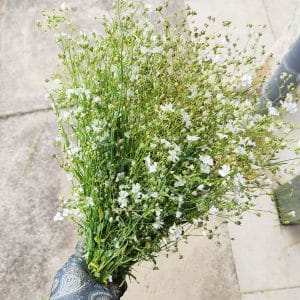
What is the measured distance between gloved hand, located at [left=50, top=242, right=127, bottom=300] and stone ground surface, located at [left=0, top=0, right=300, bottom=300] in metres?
1.02

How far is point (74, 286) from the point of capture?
1692 millimetres

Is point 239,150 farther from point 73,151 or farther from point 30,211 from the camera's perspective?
point 30,211

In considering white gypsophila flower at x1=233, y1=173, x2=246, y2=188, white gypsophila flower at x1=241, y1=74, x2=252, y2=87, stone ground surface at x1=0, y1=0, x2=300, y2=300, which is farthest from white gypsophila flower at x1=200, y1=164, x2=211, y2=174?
stone ground surface at x1=0, y1=0, x2=300, y2=300

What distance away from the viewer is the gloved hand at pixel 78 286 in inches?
66.1

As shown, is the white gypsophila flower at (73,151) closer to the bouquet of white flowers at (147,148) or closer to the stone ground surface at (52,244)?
the bouquet of white flowers at (147,148)

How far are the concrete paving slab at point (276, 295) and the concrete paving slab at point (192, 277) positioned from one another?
0.27 ft

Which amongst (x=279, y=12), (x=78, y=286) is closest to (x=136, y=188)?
(x=78, y=286)

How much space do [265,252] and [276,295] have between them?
256mm

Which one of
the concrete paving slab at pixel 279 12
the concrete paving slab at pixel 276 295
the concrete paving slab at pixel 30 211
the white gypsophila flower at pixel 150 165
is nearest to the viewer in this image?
the white gypsophila flower at pixel 150 165

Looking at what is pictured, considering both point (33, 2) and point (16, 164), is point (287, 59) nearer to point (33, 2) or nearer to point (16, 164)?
point (16, 164)

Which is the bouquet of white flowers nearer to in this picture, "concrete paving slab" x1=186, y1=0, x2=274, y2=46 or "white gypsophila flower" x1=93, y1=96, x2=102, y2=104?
"white gypsophila flower" x1=93, y1=96, x2=102, y2=104

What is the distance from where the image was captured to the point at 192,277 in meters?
2.75

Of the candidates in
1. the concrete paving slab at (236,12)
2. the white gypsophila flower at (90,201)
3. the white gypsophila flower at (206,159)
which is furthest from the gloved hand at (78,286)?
the concrete paving slab at (236,12)

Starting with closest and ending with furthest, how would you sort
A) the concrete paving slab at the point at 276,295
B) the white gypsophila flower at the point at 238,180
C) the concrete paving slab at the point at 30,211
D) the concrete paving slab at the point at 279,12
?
the white gypsophila flower at the point at 238,180 < the concrete paving slab at the point at 276,295 < the concrete paving slab at the point at 30,211 < the concrete paving slab at the point at 279,12
